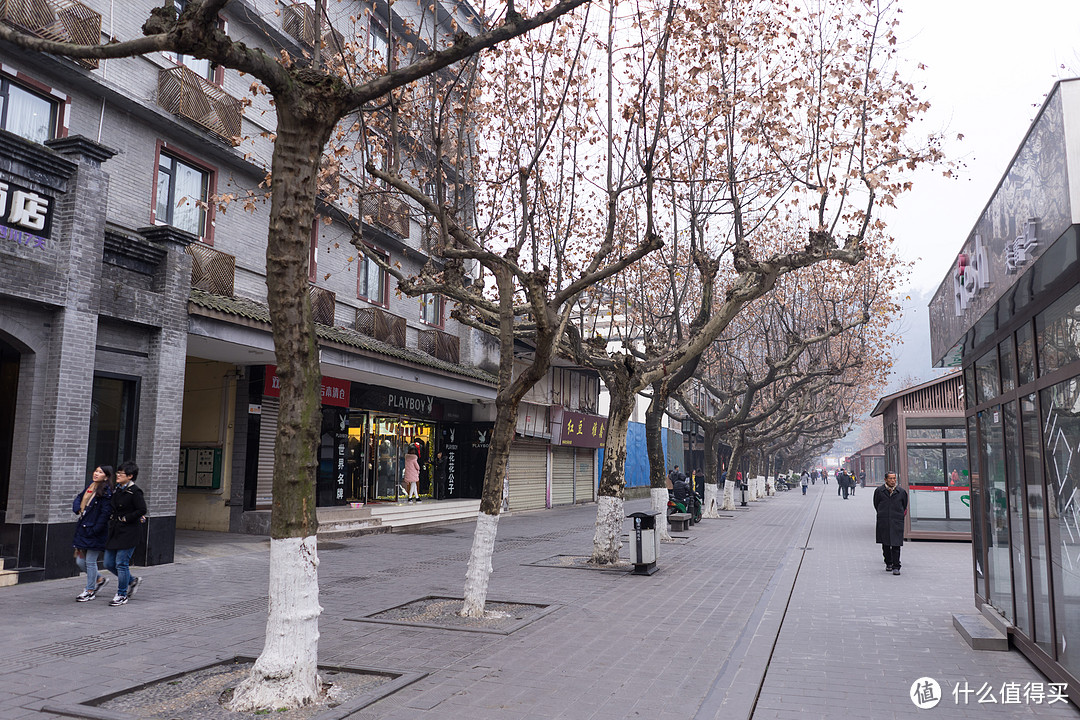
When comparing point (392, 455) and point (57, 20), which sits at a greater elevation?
point (57, 20)

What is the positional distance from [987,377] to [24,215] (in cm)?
1173

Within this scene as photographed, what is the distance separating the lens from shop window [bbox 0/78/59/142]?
11516 millimetres

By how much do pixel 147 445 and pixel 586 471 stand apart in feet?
83.2

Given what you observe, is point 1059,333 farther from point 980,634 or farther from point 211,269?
point 211,269

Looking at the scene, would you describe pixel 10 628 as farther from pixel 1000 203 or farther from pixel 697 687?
pixel 1000 203

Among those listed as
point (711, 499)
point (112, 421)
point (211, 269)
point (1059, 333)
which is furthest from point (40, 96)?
point (711, 499)

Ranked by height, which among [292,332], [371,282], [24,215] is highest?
[371,282]

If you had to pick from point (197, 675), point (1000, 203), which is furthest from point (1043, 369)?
point (197, 675)

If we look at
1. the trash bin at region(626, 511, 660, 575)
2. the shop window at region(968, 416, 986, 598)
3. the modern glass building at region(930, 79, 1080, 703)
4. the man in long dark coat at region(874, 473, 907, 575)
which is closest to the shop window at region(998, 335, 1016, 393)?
the modern glass building at region(930, 79, 1080, 703)

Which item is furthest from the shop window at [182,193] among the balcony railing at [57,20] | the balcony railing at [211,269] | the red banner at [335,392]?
the red banner at [335,392]

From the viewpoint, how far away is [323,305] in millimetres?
17859

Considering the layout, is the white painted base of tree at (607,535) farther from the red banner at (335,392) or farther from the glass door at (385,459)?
the glass door at (385,459)

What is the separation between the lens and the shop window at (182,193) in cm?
1436

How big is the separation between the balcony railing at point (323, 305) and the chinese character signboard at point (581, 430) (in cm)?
1374
